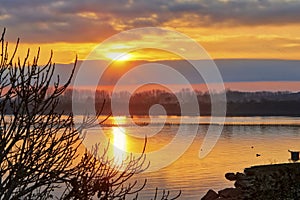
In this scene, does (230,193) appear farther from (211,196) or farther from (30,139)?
(30,139)

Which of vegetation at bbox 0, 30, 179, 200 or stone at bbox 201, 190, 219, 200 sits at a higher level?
vegetation at bbox 0, 30, 179, 200

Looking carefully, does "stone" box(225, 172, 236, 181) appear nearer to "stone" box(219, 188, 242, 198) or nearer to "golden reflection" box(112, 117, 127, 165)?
"golden reflection" box(112, 117, 127, 165)

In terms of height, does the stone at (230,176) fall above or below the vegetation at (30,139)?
below

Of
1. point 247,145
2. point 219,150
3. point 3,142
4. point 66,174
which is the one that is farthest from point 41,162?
point 247,145

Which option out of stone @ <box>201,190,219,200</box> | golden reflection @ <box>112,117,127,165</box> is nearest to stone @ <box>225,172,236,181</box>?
golden reflection @ <box>112,117,127,165</box>

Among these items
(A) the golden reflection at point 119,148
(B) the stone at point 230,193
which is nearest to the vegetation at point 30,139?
(A) the golden reflection at point 119,148

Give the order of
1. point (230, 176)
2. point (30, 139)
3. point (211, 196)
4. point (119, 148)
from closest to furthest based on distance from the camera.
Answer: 1. point (30, 139)
2. point (211, 196)
3. point (230, 176)
4. point (119, 148)

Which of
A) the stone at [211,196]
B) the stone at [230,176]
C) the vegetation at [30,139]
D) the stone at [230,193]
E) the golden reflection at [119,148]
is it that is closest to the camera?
the vegetation at [30,139]

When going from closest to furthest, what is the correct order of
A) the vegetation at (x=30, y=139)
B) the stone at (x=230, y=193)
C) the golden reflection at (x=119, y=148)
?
the vegetation at (x=30, y=139)
the stone at (x=230, y=193)
the golden reflection at (x=119, y=148)

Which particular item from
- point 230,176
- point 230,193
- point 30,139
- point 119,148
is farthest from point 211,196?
point 30,139

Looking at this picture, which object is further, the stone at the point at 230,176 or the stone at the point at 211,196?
the stone at the point at 230,176

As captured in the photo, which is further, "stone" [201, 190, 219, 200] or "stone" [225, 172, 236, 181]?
"stone" [225, 172, 236, 181]

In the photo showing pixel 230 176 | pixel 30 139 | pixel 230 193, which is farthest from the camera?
pixel 230 176

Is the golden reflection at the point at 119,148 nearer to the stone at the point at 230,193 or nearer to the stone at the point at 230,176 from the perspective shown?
the stone at the point at 230,193
